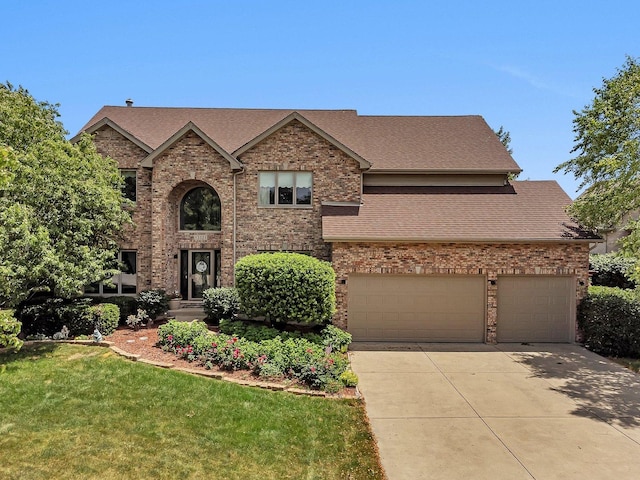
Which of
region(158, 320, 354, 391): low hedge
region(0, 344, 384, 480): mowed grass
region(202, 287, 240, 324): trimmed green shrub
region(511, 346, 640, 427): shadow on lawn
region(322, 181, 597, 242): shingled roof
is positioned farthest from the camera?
region(202, 287, 240, 324): trimmed green shrub

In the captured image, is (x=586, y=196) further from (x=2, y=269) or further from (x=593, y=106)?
(x=2, y=269)

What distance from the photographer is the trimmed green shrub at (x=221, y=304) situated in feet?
45.7

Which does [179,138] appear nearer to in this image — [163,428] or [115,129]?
[115,129]

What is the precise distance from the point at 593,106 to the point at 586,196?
11.5 feet

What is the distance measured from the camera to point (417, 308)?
529 inches

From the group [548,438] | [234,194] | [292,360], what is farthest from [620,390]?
[234,194]

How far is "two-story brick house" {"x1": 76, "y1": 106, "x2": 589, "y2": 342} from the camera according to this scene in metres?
13.3

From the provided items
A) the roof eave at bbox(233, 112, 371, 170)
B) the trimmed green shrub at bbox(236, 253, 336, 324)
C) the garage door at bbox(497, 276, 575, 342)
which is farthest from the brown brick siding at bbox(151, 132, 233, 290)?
the garage door at bbox(497, 276, 575, 342)

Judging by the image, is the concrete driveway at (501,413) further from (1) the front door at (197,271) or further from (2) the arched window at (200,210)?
(2) the arched window at (200,210)

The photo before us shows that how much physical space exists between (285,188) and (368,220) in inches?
145

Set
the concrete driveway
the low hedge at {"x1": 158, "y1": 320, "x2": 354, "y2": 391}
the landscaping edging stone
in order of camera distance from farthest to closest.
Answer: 1. the low hedge at {"x1": 158, "y1": 320, "x2": 354, "y2": 391}
2. the landscaping edging stone
3. the concrete driveway

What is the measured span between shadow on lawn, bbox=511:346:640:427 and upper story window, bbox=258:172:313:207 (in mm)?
9338

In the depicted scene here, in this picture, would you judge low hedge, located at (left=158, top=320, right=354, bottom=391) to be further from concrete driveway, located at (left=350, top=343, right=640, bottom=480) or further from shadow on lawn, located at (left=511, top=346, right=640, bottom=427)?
shadow on lawn, located at (left=511, top=346, right=640, bottom=427)

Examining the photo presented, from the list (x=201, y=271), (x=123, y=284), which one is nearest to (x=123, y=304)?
(x=123, y=284)
